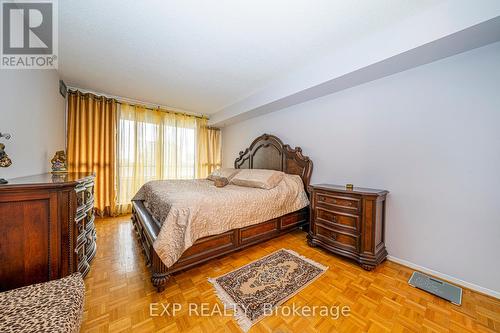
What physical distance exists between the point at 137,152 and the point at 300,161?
11.1 feet

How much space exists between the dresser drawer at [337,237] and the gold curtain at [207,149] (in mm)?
3375

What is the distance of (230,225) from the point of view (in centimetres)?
209

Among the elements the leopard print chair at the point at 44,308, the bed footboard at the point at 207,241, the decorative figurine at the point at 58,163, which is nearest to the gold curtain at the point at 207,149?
the bed footboard at the point at 207,241

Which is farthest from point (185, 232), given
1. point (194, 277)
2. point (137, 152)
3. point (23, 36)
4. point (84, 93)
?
point (84, 93)

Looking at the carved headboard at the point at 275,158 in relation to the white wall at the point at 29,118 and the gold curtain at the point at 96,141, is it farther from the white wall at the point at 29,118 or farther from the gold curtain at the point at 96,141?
the white wall at the point at 29,118

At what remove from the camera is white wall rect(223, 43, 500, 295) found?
167 centimetres

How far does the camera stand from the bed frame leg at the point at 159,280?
5.33 ft

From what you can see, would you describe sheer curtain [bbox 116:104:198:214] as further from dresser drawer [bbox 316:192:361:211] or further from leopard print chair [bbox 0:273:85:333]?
dresser drawer [bbox 316:192:361:211]

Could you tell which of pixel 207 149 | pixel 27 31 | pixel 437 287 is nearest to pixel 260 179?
pixel 437 287

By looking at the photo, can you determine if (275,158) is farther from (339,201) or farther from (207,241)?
(207,241)

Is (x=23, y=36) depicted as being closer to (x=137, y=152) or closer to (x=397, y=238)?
(x=137, y=152)

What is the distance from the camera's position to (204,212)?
1882 millimetres

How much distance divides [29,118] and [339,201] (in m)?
3.49

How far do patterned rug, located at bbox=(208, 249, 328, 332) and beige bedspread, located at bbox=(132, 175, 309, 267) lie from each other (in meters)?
0.47
